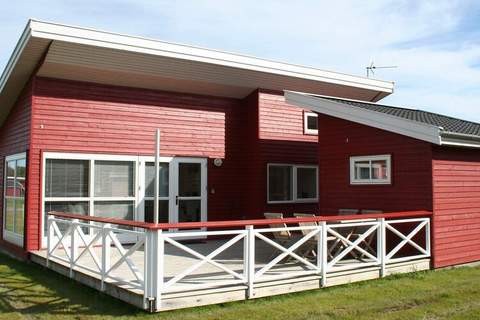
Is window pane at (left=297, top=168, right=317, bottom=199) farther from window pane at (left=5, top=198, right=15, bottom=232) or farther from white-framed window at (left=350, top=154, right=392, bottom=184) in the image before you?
window pane at (left=5, top=198, right=15, bottom=232)

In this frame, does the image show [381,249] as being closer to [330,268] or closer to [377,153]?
[330,268]

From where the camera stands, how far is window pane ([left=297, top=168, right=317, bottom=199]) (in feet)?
42.6

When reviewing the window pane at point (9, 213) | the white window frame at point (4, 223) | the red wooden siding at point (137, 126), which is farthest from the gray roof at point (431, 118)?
the window pane at point (9, 213)

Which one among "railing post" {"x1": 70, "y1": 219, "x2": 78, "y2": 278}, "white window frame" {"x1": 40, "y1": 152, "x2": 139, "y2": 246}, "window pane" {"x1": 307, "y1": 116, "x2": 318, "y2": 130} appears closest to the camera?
"railing post" {"x1": 70, "y1": 219, "x2": 78, "y2": 278}

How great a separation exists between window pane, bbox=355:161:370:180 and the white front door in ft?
11.7

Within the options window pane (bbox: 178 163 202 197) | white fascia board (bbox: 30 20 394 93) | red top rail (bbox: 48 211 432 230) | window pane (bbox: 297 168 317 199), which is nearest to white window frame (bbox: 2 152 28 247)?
red top rail (bbox: 48 211 432 230)

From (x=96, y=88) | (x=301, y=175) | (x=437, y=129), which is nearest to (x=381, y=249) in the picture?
(x=437, y=129)

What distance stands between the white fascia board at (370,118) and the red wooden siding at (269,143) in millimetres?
1390

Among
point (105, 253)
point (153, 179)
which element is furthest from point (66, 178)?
point (105, 253)

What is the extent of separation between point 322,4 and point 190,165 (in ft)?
14.3

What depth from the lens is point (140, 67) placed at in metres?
10.4

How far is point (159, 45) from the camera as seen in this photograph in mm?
10148

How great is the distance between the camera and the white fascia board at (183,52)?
9027 millimetres

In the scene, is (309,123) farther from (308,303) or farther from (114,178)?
(308,303)
